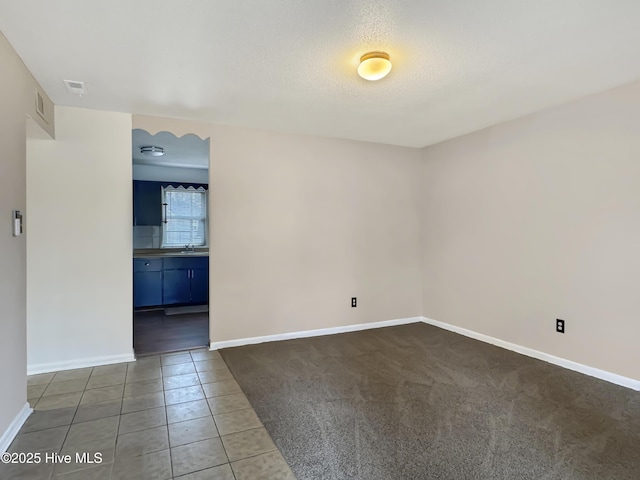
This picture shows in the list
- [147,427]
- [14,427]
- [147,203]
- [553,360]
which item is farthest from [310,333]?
[147,203]

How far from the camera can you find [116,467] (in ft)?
5.97

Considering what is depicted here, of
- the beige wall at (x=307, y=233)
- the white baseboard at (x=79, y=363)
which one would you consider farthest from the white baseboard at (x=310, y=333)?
the white baseboard at (x=79, y=363)

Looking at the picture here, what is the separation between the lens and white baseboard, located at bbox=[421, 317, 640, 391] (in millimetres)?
2750

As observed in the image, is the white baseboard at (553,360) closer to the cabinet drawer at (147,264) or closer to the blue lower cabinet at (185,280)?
the blue lower cabinet at (185,280)

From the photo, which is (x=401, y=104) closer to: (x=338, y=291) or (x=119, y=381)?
(x=338, y=291)

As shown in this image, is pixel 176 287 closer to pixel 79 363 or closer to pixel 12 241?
pixel 79 363

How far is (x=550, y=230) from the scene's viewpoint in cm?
324

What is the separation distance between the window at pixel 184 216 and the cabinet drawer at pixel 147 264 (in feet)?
2.44

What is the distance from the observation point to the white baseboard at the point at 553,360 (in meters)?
2.75

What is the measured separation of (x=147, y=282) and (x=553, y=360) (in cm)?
509

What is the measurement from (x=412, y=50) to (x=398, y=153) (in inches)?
99.3

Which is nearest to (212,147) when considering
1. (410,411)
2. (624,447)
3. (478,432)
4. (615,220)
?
(410,411)

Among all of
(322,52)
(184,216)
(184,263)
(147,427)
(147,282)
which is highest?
(322,52)

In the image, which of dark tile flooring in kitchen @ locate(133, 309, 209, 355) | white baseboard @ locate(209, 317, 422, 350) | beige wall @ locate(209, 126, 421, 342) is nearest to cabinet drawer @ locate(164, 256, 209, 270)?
dark tile flooring in kitchen @ locate(133, 309, 209, 355)
